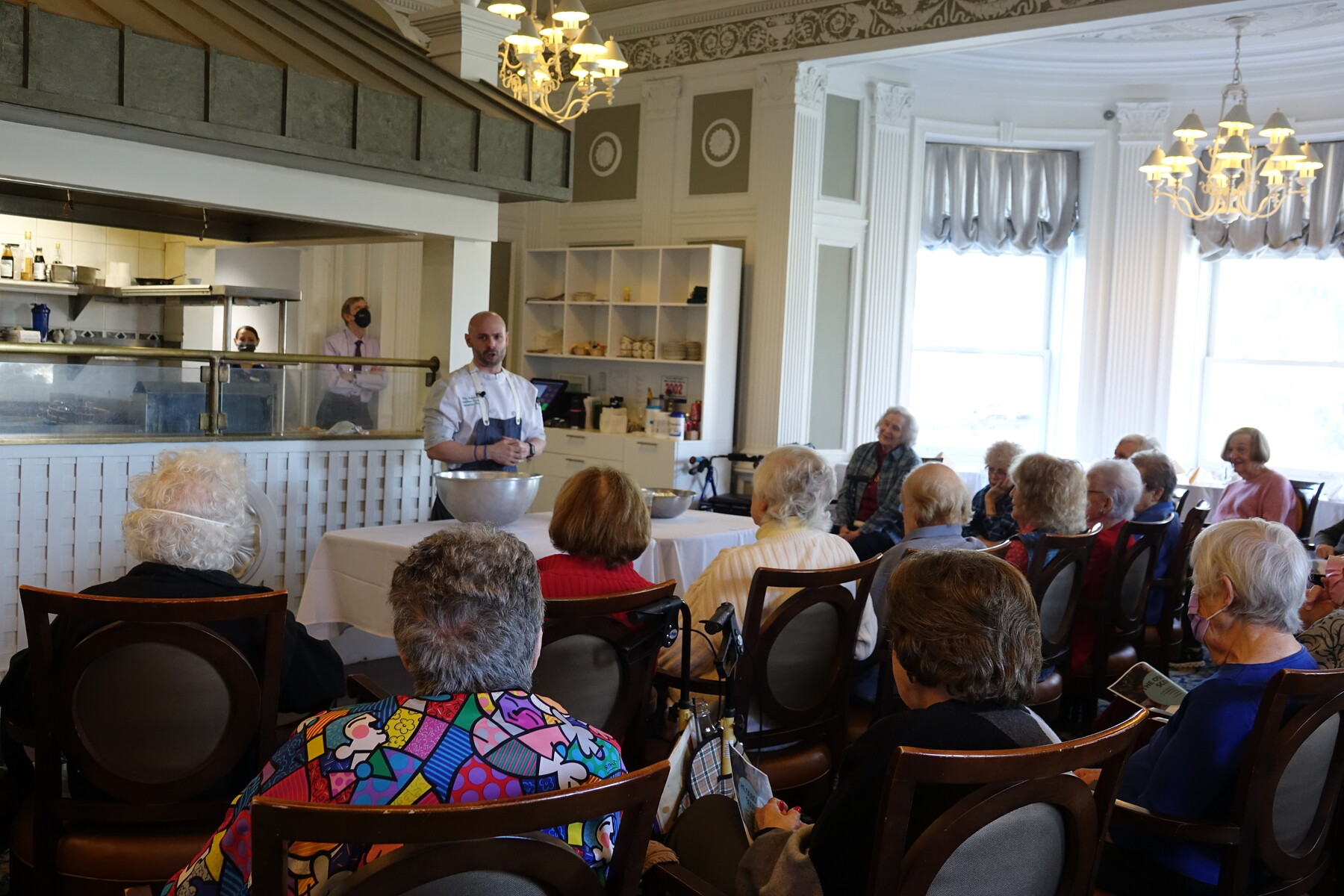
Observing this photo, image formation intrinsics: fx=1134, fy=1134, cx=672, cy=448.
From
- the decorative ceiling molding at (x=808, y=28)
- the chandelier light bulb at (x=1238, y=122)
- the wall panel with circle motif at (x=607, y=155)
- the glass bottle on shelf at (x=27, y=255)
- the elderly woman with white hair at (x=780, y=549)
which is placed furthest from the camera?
the wall panel with circle motif at (x=607, y=155)

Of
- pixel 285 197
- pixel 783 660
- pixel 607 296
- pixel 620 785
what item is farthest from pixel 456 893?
pixel 607 296

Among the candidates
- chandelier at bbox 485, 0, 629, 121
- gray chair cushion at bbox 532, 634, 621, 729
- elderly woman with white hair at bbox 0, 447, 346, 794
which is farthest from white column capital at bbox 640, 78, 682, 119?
gray chair cushion at bbox 532, 634, 621, 729

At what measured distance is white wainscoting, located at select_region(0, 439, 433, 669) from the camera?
391cm

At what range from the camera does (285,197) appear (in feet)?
14.3

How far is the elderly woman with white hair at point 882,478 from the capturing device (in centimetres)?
534

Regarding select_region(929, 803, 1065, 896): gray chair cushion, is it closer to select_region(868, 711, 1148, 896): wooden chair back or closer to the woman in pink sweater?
select_region(868, 711, 1148, 896): wooden chair back

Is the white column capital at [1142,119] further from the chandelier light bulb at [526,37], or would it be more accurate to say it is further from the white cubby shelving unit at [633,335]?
the chandelier light bulb at [526,37]

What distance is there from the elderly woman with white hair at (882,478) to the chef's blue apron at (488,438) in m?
1.68

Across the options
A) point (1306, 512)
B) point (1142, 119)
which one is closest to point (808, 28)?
point (1142, 119)

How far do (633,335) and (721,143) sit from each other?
59.2 inches

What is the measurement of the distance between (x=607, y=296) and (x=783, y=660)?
6119mm

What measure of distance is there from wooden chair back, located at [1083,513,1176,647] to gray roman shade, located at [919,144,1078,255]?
4.98 m

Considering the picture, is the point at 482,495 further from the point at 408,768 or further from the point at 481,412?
the point at 408,768

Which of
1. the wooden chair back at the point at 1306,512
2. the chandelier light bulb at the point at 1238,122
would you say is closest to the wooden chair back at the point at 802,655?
the wooden chair back at the point at 1306,512
